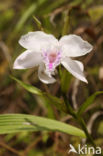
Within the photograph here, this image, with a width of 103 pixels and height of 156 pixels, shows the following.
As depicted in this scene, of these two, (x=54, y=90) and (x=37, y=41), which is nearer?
(x=37, y=41)

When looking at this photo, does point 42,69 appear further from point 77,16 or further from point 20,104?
point 77,16

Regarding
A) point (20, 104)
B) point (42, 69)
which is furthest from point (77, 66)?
point (20, 104)

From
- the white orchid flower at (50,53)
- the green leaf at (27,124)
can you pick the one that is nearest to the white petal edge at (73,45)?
the white orchid flower at (50,53)

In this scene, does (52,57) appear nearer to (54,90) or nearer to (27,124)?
(27,124)

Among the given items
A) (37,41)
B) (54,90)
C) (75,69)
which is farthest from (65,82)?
(54,90)

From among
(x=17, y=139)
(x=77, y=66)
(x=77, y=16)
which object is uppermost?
(x=77, y=66)

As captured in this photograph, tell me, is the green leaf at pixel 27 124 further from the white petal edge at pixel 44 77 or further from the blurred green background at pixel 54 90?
the blurred green background at pixel 54 90
